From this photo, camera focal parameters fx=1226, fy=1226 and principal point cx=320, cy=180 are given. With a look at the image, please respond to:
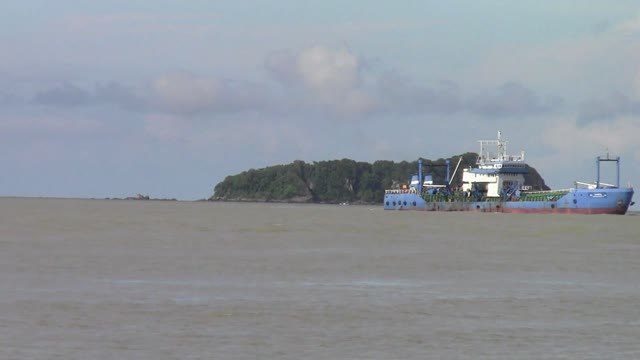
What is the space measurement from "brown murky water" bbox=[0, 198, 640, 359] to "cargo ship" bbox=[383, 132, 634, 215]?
88958 millimetres

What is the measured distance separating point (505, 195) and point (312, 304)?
5126 inches

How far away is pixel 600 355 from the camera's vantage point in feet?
79.9

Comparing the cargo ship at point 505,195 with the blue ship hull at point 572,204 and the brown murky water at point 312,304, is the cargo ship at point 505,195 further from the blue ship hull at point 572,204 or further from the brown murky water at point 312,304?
the brown murky water at point 312,304

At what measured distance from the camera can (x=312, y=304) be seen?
107 feet

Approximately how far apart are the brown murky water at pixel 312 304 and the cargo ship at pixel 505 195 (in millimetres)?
88958

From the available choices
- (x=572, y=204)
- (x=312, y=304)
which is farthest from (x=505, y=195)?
(x=312, y=304)

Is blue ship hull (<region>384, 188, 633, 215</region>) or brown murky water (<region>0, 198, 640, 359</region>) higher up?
blue ship hull (<region>384, 188, 633, 215</region>)

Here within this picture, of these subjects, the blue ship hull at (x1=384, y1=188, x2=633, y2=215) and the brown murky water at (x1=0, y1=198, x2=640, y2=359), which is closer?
the brown murky water at (x1=0, y1=198, x2=640, y2=359)

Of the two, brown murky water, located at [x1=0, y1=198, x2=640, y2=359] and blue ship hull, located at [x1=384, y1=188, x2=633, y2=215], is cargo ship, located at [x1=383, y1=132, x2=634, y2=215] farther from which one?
brown murky water, located at [x1=0, y1=198, x2=640, y2=359]

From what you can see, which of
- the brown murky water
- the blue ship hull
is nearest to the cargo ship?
the blue ship hull

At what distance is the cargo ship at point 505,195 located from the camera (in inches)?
5807

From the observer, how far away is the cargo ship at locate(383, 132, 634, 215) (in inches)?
5807

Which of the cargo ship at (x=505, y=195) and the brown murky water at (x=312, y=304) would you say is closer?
the brown murky water at (x=312, y=304)

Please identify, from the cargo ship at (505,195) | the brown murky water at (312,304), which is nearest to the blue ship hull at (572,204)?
the cargo ship at (505,195)
